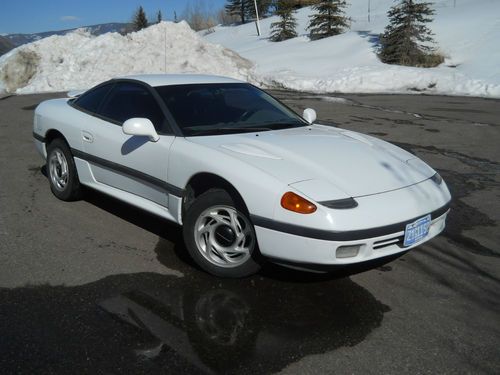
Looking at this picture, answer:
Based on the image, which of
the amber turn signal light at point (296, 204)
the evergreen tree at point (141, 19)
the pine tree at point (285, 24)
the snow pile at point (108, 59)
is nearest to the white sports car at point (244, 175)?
the amber turn signal light at point (296, 204)

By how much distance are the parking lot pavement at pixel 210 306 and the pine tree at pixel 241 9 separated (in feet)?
219

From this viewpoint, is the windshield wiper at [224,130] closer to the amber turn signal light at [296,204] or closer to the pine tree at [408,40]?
the amber turn signal light at [296,204]

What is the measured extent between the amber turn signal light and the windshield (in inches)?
41.8

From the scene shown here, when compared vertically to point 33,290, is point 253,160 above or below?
above

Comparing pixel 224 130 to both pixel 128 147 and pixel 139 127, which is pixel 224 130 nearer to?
pixel 139 127

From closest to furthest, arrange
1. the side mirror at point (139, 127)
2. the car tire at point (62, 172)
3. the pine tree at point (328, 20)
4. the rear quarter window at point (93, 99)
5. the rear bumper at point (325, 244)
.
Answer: the rear bumper at point (325, 244) → the side mirror at point (139, 127) → the rear quarter window at point (93, 99) → the car tire at point (62, 172) → the pine tree at point (328, 20)

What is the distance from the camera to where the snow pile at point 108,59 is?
58.4 ft

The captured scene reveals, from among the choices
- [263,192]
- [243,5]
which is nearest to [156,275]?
[263,192]

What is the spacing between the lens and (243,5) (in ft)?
222

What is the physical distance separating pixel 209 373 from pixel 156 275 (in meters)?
1.15

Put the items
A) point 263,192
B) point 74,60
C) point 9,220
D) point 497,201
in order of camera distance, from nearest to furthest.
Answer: point 263,192 < point 9,220 < point 497,201 < point 74,60

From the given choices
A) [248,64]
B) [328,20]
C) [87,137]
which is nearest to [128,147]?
[87,137]

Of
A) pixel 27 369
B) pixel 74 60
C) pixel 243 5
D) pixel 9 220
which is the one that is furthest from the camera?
pixel 243 5

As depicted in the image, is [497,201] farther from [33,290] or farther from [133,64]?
[133,64]
